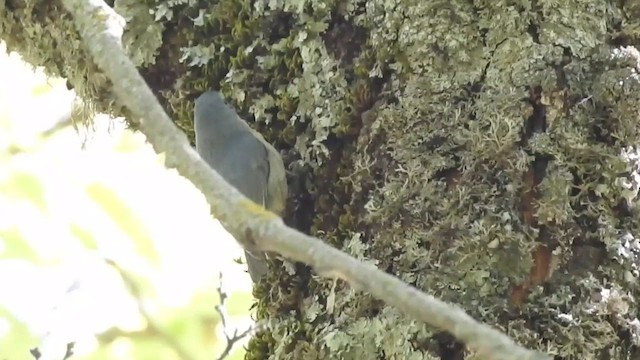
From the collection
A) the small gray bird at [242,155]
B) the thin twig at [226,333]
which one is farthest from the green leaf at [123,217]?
the thin twig at [226,333]

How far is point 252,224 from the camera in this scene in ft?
2.84

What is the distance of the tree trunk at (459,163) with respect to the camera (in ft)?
4.05

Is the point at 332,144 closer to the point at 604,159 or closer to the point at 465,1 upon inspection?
the point at 465,1

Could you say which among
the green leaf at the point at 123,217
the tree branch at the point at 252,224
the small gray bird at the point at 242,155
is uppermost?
the green leaf at the point at 123,217

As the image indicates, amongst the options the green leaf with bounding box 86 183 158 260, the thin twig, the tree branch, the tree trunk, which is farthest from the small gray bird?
the green leaf with bounding box 86 183 158 260

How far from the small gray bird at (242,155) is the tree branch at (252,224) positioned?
0.43m

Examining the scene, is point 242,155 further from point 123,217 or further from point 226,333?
point 123,217

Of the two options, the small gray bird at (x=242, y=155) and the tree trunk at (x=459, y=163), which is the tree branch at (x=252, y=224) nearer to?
the tree trunk at (x=459, y=163)

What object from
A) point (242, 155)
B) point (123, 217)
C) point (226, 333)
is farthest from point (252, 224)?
point (123, 217)

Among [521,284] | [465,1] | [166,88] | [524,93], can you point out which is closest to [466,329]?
[521,284]

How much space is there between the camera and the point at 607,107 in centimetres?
128

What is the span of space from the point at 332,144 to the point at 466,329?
754 mm

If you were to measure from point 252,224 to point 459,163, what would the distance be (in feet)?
1.73

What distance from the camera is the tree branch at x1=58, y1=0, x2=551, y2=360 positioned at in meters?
0.72
